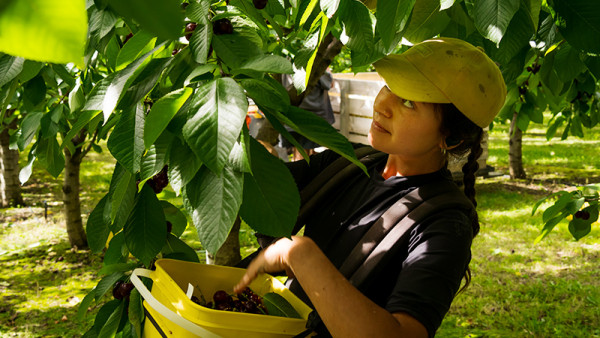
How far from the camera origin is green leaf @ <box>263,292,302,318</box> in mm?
1422

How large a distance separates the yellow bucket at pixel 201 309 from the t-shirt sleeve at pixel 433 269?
249 mm

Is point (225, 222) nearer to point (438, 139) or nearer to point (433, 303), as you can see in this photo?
point (433, 303)

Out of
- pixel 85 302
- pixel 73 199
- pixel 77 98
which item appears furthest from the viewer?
pixel 73 199

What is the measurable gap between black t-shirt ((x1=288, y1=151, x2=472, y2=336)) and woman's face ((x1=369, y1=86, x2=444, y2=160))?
0.39ft

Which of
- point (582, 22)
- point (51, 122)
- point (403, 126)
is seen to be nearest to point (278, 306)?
point (403, 126)

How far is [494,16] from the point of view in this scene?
1122 millimetres

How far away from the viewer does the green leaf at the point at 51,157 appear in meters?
2.46

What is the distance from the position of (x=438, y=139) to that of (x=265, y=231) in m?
0.82

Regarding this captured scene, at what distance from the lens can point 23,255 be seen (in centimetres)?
586

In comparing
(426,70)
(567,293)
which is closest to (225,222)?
(426,70)

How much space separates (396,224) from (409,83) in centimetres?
37

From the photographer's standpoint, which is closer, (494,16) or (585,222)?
(494,16)

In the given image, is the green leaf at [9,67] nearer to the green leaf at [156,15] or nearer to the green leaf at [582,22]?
the green leaf at [156,15]

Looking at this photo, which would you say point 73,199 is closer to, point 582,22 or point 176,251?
point 176,251
